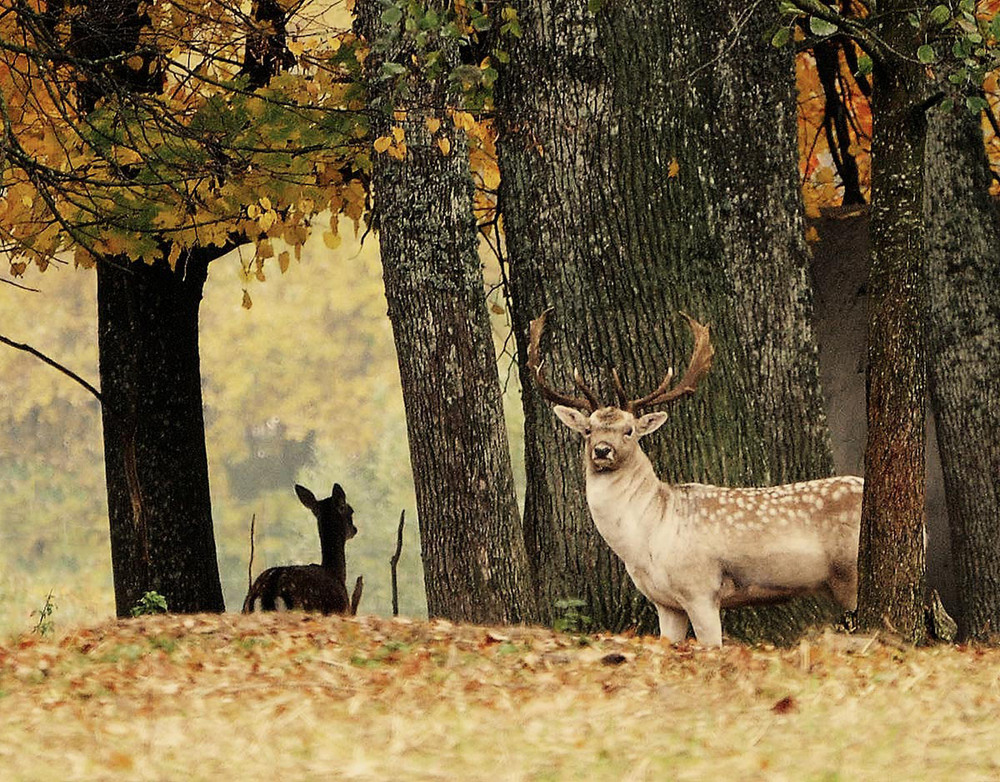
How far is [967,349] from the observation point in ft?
35.3

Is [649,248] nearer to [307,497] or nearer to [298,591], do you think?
[298,591]

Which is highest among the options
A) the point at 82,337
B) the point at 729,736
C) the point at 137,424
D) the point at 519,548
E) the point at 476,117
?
the point at 82,337

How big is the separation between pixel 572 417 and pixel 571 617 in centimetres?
106

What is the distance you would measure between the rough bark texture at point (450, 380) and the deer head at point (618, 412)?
0.36 m

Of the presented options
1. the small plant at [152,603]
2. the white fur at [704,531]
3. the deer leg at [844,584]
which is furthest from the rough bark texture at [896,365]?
the small plant at [152,603]

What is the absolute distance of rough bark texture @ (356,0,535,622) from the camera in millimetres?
8359

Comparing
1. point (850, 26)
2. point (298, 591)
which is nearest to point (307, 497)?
point (298, 591)

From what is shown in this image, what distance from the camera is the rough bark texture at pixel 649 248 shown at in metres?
8.66

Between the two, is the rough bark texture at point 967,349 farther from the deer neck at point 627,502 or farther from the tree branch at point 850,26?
the tree branch at point 850,26

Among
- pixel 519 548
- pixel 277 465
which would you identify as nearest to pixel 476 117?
pixel 519 548

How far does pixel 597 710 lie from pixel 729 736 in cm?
65

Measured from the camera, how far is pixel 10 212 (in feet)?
34.9

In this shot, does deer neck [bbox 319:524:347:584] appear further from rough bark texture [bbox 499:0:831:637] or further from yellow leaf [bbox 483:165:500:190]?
rough bark texture [bbox 499:0:831:637]

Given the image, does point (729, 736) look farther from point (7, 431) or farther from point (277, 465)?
point (277, 465)
